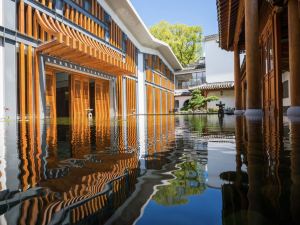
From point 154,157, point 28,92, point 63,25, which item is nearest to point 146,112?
point 63,25

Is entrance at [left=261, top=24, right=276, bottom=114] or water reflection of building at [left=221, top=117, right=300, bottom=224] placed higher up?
entrance at [left=261, top=24, right=276, bottom=114]

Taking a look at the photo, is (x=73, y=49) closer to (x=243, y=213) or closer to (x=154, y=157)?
(x=154, y=157)

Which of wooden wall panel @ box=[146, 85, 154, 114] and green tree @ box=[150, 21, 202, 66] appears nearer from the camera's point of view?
wooden wall panel @ box=[146, 85, 154, 114]

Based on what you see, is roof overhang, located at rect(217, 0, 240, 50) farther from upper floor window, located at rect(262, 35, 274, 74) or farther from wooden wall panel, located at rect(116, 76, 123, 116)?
wooden wall panel, located at rect(116, 76, 123, 116)

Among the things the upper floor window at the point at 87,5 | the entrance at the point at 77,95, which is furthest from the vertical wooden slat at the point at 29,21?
the upper floor window at the point at 87,5

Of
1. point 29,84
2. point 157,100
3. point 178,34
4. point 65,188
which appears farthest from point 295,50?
point 178,34

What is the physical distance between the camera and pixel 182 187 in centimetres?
91

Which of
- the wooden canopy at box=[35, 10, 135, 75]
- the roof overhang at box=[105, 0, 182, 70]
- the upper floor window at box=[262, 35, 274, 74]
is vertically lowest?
the upper floor window at box=[262, 35, 274, 74]

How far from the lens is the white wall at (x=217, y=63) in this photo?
32.1 metres

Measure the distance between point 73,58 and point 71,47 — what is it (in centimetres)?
189

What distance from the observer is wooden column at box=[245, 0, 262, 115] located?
662 cm

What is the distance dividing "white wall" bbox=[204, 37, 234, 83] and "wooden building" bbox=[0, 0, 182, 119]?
35.3 ft

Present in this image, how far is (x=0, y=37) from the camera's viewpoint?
29.3 feet

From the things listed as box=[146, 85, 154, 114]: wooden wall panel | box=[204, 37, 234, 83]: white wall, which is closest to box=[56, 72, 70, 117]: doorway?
box=[146, 85, 154, 114]: wooden wall panel
